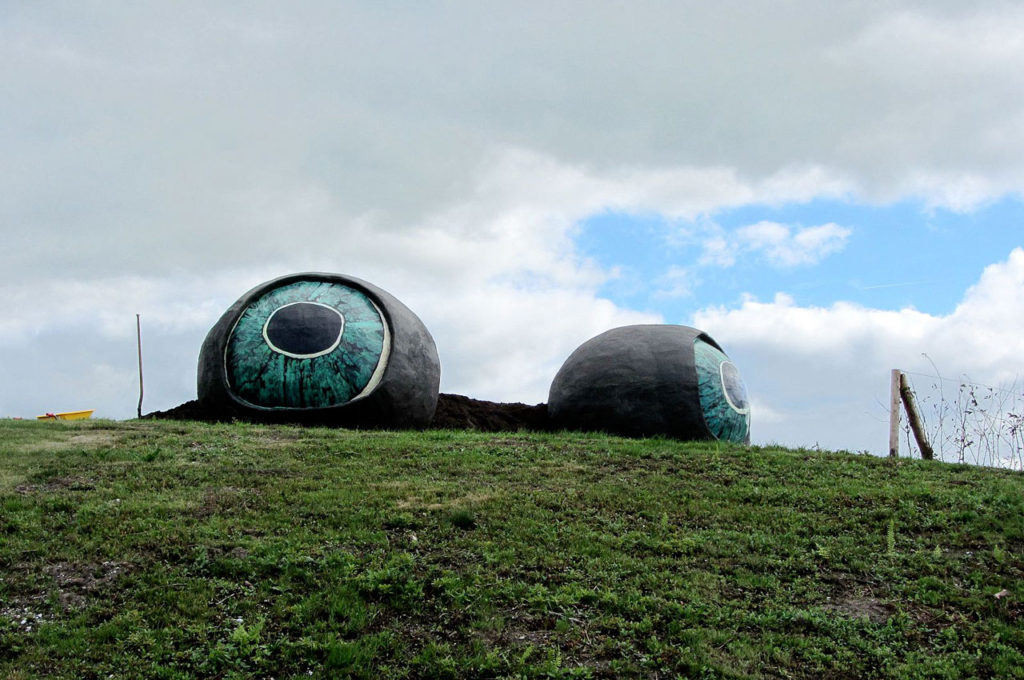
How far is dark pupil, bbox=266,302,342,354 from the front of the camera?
45.8 ft

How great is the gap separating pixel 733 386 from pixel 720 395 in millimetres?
569

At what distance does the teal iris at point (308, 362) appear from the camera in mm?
13875

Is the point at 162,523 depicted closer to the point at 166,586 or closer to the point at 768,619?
the point at 166,586

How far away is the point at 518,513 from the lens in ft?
30.0

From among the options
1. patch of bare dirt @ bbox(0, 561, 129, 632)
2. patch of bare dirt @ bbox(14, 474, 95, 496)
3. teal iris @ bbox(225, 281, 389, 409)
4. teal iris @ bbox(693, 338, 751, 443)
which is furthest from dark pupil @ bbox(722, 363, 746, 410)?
patch of bare dirt @ bbox(0, 561, 129, 632)

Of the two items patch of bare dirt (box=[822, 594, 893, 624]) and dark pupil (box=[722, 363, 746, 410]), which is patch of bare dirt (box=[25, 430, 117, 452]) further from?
dark pupil (box=[722, 363, 746, 410])

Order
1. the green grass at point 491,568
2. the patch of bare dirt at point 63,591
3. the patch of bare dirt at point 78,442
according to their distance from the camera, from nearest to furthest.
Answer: the green grass at point 491,568 → the patch of bare dirt at point 63,591 → the patch of bare dirt at point 78,442

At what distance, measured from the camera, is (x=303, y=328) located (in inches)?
555

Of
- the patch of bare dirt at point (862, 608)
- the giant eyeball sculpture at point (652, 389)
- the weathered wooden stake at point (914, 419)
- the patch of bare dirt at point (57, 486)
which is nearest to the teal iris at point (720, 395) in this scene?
the giant eyeball sculpture at point (652, 389)

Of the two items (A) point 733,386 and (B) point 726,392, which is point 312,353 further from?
(A) point 733,386

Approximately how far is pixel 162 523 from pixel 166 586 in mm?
1313

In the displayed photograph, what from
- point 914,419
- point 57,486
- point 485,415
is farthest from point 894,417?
point 57,486

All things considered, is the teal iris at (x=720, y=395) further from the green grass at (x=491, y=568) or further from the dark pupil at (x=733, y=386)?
the green grass at (x=491, y=568)

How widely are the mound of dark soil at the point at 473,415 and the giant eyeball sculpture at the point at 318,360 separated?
66 centimetres
